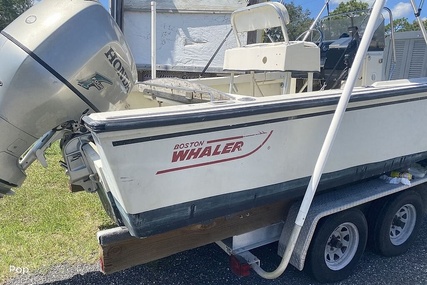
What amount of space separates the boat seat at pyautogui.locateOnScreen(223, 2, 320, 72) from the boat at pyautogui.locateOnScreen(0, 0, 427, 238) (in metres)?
0.01

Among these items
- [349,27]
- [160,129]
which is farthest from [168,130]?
[349,27]

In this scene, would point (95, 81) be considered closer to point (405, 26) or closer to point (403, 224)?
point (403, 224)

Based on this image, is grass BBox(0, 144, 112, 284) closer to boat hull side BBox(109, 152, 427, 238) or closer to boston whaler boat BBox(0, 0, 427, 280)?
boston whaler boat BBox(0, 0, 427, 280)

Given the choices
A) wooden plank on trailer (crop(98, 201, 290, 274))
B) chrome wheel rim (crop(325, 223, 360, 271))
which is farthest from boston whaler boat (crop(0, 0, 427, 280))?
chrome wheel rim (crop(325, 223, 360, 271))

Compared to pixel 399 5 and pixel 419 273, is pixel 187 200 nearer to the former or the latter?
pixel 419 273

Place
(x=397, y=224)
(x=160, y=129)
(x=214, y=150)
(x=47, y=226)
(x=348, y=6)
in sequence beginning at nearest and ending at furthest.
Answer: (x=160, y=129) < (x=214, y=150) < (x=397, y=224) < (x=47, y=226) < (x=348, y=6)

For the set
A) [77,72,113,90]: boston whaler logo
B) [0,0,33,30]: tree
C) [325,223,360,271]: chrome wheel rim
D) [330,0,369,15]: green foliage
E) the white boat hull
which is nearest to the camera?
the white boat hull

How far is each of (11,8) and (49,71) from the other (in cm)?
2251

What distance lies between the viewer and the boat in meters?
→ 1.72

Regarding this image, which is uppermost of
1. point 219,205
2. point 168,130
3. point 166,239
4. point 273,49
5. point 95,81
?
point 273,49

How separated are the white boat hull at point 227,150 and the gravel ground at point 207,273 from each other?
2.44ft

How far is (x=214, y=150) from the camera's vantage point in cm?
186

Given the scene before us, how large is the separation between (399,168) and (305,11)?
2.07m

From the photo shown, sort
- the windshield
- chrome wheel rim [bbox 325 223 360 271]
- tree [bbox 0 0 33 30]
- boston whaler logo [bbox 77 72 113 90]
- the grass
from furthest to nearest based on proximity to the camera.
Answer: tree [bbox 0 0 33 30]
the windshield
the grass
chrome wheel rim [bbox 325 223 360 271]
boston whaler logo [bbox 77 72 113 90]
